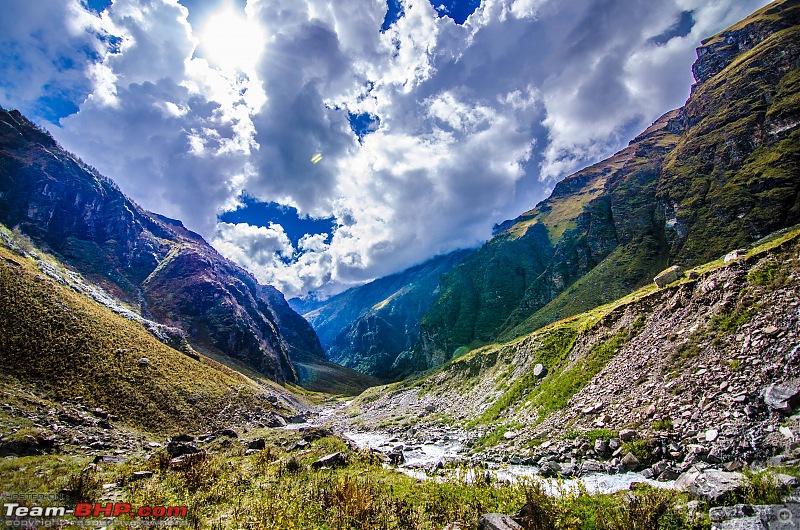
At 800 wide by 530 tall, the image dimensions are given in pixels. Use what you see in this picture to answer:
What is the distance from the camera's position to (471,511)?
11992 mm

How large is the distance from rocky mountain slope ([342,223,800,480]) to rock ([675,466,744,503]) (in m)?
3.12

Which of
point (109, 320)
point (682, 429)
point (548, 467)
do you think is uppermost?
point (109, 320)

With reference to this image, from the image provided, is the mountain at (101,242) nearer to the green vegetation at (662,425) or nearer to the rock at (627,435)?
the rock at (627,435)

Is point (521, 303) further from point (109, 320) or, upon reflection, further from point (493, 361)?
point (109, 320)

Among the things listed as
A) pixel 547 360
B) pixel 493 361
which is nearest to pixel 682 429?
pixel 547 360

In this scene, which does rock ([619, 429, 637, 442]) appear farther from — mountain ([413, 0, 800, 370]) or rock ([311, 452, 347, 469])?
mountain ([413, 0, 800, 370])

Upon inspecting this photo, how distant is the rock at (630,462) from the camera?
56.6ft

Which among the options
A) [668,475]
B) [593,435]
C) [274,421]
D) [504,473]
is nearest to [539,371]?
[593,435]

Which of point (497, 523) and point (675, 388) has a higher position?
point (675, 388)

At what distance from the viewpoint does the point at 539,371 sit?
131ft

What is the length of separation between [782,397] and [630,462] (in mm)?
7281

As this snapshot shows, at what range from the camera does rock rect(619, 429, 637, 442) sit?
1925 centimetres

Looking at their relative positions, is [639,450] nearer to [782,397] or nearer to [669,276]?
[782,397]

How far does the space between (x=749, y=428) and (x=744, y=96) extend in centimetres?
15575
